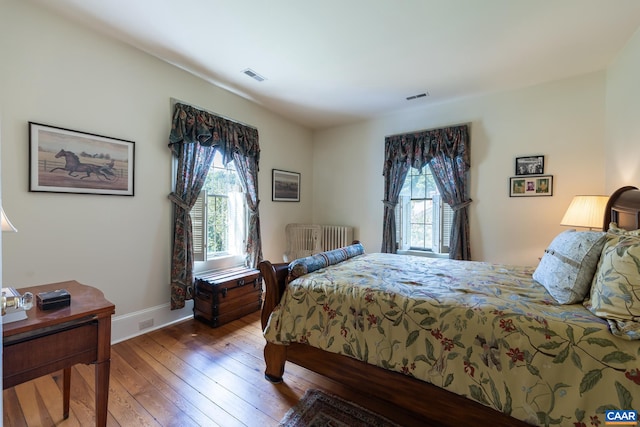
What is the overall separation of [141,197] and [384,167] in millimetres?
3084

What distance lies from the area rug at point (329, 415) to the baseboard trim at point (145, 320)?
72.4 inches

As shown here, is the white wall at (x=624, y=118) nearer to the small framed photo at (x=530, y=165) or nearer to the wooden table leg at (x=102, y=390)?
the small framed photo at (x=530, y=165)

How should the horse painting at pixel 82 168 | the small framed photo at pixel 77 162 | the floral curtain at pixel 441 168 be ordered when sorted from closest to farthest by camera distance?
Result: the small framed photo at pixel 77 162 → the horse painting at pixel 82 168 → the floral curtain at pixel 441 168

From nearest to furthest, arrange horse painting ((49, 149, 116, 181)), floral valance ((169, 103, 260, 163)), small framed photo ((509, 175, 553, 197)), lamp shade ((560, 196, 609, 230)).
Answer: horse painting ((49, 149, 116, 181)), lamp shade ((560, 196, 609, 230)), floral valance ((169, 103, 260, 163)), small framed photo ((509, 175, 553, 197))

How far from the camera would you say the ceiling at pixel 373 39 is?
209cm

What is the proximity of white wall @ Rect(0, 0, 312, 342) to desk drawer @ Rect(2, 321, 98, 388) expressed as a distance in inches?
49.9

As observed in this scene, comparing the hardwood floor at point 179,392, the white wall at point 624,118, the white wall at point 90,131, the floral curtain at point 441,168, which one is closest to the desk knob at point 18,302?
the hardwood floor at point 179,392

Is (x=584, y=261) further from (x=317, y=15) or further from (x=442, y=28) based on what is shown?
(x=317, y=15)

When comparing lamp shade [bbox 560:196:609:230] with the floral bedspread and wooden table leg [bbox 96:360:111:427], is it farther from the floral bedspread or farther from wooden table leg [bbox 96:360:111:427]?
wooden table leg [bbox 96:360:111:427]

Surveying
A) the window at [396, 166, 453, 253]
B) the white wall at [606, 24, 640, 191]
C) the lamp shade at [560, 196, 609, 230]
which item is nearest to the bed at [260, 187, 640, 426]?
the lamp shade at [560, 196, 609, 230]

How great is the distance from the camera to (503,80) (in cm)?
317

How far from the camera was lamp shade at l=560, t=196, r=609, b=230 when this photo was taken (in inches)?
99.7

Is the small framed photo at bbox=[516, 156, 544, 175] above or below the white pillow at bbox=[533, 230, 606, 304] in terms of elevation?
above

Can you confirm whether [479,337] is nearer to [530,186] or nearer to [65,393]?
[65,393]
